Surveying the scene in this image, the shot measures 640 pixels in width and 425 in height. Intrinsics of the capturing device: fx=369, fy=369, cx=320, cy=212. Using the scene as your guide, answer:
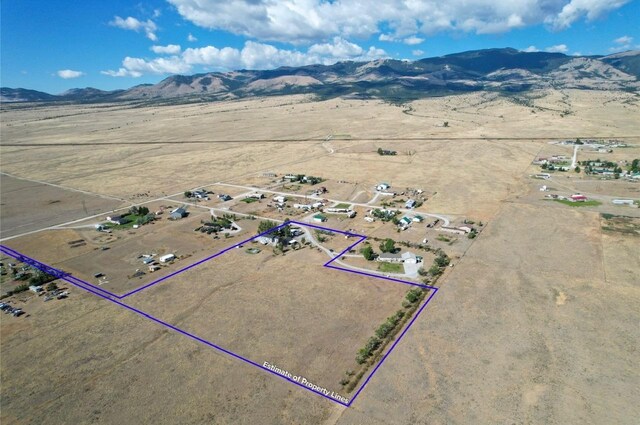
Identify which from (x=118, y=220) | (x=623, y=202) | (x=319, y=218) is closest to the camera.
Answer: (x=319, y=218)

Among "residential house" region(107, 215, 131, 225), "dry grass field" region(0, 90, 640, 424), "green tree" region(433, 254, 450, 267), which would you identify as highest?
"residential house" region(107, 215, 131, 225)

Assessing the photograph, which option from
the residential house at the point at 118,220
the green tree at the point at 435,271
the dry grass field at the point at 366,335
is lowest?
the dry grass field at the point at 366,335

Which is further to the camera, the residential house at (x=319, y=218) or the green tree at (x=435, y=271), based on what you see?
the residential house at (x=319, y=218)

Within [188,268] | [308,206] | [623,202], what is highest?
[623,202]

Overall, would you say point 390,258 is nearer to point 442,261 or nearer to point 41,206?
point 442,261

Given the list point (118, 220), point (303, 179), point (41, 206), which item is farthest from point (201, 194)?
point (41, 206)

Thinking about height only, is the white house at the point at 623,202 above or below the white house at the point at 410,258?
above

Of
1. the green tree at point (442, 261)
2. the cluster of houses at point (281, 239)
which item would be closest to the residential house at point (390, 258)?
the green tree at point (442, 261)

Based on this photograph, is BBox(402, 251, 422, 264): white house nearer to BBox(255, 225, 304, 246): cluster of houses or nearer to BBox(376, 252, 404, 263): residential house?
BBox(376, 252, 404, 263): residential house

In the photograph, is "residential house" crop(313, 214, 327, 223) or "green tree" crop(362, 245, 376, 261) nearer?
"green tree" crop(362, 245, 376, 261)

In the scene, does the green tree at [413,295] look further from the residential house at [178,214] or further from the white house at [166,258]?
the residential house at [178,214]

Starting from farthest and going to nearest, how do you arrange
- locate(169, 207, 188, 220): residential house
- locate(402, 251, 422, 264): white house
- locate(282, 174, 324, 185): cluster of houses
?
locate(282, 174, 324, 185): cluster of houses < locate(169, 207, 188, 220): residential house < locate(402, 251, 422, 264): white house

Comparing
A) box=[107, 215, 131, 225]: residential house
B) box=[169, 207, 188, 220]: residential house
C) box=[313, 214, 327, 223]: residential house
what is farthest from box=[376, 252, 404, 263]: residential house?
box=[107, 215, 131, 225]: residential house
